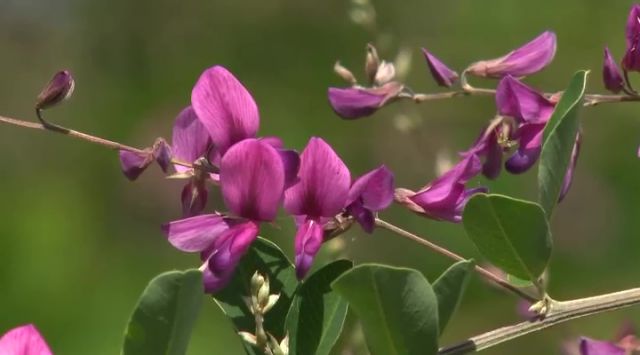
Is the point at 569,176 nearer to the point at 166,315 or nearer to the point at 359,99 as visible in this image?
the point at 359,99

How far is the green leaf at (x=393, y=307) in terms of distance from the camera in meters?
0.73

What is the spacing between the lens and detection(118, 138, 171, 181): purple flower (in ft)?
2.76

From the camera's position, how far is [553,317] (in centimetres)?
82

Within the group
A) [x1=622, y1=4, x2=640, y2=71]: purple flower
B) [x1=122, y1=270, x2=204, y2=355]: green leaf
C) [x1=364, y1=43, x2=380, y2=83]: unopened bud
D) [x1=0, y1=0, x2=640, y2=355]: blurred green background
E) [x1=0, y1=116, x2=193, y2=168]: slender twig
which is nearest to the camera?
[x1=122, y1=270, x2=204, y2=355]: green leaf

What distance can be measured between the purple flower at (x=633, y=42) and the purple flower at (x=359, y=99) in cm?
17

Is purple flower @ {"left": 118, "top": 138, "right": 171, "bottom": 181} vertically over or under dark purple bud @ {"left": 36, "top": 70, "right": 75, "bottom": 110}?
under

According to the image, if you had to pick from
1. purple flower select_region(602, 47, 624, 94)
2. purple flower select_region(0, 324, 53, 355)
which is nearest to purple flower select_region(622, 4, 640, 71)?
purple flower select_region(602, 47, 624, 94)

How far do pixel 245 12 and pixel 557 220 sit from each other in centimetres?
122

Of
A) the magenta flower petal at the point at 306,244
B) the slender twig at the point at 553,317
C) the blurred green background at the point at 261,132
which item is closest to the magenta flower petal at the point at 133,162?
the magenta flower petal at the point at 306,244

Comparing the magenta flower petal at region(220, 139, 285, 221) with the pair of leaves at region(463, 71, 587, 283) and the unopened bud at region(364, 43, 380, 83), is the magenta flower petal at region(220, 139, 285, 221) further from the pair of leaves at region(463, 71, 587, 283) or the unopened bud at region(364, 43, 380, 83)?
the unopened bud at region(364, 43, 380, 83)

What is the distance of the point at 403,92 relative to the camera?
101cm

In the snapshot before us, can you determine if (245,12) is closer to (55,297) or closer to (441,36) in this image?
(441,36)

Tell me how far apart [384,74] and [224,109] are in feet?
0.84

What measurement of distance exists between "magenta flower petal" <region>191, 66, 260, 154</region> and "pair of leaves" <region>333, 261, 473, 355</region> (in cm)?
14
